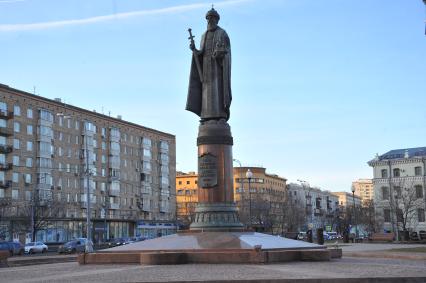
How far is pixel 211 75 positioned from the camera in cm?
2636

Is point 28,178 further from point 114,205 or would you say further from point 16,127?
point 114,205

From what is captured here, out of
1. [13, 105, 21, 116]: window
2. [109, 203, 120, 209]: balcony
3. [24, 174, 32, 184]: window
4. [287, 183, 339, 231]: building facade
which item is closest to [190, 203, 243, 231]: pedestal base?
[13, 105, 21, 116]: window

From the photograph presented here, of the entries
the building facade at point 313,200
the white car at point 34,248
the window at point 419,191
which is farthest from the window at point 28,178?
the building facade at point 313,200

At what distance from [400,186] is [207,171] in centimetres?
7597

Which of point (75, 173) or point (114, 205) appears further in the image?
point (114, 205)

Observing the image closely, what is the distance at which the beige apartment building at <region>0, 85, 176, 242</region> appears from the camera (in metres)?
81.3

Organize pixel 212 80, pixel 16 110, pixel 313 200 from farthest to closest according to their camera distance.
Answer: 1. pixel 313 200
2. pixel 16 110
3. pixel 212 80

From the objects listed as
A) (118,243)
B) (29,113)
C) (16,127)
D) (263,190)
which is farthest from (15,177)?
(263,190)

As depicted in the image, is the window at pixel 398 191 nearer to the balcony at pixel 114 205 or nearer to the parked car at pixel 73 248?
the balcony at pixel 114 205

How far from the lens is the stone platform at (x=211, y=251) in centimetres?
2023

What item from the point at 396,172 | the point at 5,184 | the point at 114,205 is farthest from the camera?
the point at 114,205

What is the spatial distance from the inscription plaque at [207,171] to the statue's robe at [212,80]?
1.98m

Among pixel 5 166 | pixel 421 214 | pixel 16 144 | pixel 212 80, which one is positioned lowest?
pixel 421 214

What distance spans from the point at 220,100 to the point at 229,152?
8.13 ft
